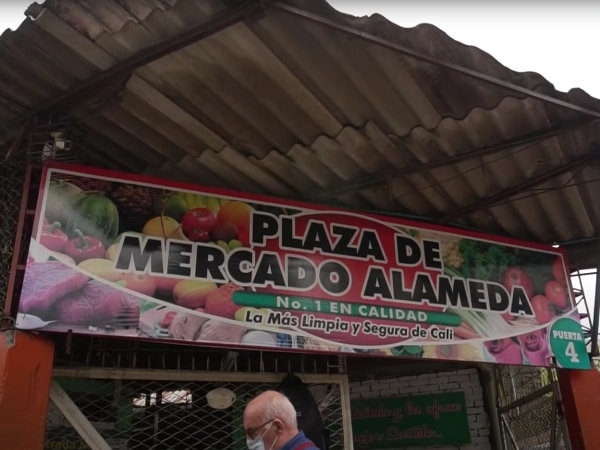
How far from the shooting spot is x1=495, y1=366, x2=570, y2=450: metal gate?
5.02 meters

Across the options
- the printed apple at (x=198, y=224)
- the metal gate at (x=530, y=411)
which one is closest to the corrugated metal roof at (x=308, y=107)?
the printed apple at (x=198, y=224)

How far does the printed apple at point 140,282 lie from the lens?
3676mm

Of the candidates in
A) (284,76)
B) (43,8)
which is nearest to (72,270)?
(43,8)

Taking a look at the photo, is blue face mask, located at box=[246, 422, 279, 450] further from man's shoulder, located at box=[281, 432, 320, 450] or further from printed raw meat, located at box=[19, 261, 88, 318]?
printed raw meat, located at box=[19, 261, 88, 318]

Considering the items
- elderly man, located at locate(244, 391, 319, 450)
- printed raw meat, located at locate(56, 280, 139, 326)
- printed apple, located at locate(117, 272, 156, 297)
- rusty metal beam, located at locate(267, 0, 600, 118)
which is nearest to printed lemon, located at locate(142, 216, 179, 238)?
printed apple, located at locate(117, 272, 156, 297)

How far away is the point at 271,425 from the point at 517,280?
337cm

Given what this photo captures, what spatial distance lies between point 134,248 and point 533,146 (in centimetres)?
293

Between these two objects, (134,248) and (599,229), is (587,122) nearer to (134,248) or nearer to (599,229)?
(599,229)

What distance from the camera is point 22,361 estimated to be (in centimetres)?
323

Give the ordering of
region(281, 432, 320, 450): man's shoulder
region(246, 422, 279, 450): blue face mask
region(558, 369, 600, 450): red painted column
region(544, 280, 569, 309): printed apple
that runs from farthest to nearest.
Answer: region(544, 280, 569, 309): printed apple < region(558, 369, 600, 450): red painted column < region(246, 422, 279, 450): blue face mask < region(281, 432, 320, 450): man's shoulder

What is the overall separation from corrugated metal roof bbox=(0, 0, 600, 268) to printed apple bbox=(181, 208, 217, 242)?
1.49ft

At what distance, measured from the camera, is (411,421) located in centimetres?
676

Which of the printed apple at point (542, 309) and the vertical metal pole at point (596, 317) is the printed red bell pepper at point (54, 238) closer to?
the printed apple at point (542, 309)

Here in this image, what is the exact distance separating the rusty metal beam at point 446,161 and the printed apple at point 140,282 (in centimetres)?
163
